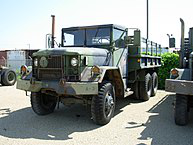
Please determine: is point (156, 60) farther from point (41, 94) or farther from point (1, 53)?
point (1, 53)

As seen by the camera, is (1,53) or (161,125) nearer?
(161,125)

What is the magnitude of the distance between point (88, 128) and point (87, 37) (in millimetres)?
2499

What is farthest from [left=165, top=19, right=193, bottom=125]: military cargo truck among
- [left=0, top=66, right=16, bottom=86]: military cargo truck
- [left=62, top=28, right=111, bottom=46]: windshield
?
[left=0, top=66, right=16, bottom=86]: military cargo truck

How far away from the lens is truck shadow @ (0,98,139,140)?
4.22 m

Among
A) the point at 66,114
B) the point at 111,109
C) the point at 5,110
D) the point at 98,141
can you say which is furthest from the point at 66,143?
the point at 5,110

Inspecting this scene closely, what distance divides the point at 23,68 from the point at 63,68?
55.0 inches

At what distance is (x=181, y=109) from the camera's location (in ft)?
14.8

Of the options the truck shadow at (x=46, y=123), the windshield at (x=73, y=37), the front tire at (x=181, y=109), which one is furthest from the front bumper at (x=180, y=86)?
the windshield at (x=73, y=37)

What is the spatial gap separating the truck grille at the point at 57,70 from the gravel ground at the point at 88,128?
1047 millimetres

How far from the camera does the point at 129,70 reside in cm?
656

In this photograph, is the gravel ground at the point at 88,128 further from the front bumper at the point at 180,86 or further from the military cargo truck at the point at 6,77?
the military cargo truck at the point at 6,77

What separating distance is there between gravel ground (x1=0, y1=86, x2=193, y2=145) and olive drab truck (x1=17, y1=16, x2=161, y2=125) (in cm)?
35

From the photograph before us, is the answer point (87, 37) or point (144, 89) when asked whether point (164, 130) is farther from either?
point (87, 37)

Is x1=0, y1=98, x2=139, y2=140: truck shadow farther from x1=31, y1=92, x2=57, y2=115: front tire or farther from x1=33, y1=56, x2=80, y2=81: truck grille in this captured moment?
x1=33, y1=56, x2=80, y2=81: truck grille
